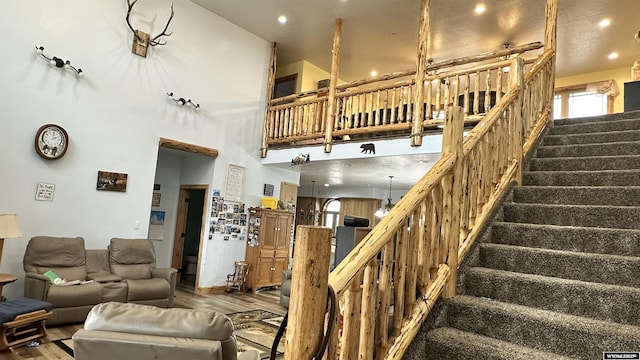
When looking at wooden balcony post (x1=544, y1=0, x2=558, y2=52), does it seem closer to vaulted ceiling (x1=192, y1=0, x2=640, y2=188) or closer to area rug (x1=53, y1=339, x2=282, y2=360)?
vaulted ceiling (x1=192, y1=0, x2=640, y2=188)

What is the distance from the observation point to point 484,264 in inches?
105

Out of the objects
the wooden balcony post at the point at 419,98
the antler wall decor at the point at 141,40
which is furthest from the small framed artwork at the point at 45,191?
the wooden balcony post at the point at 419,98

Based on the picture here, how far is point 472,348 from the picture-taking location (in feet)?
6.39

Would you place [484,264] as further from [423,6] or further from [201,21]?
[201,21]

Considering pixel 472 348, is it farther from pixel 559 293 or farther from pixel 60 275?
pixel 60 275

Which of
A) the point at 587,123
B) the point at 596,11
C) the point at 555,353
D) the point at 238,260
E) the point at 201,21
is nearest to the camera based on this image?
the point at 555,353

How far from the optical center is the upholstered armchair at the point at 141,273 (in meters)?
5.46

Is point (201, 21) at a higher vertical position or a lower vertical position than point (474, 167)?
higher

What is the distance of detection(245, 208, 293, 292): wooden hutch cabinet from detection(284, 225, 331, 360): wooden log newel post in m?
6.63

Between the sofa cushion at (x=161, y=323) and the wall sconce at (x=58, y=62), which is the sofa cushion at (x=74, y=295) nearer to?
the wall sconce at (x=58, y=62)

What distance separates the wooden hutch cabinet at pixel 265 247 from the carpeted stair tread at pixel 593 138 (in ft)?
17.9

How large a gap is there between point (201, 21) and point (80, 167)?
141 inches

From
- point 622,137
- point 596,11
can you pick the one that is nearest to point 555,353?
point 622,137

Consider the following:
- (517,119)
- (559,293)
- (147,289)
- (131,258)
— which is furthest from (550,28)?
(131,258)
